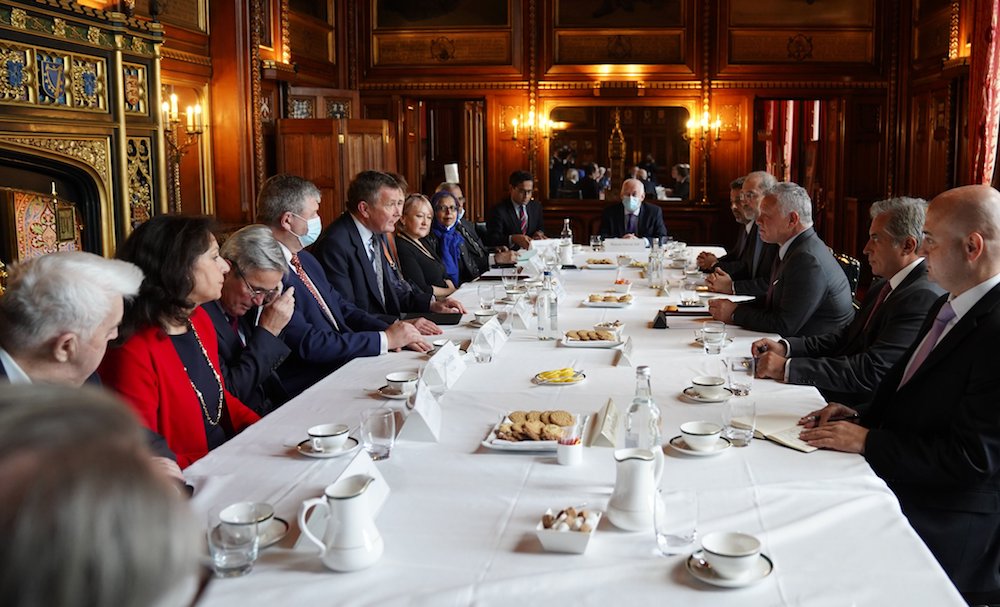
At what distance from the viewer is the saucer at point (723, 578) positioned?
1717 mm

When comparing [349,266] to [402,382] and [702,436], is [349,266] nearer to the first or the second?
[402,382]

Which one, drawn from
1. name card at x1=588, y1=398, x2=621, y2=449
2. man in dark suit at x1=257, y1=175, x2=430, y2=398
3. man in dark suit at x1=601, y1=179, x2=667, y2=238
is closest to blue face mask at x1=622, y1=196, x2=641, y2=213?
man in dark suit at x1=601, y1=179, x2=667, y2=238

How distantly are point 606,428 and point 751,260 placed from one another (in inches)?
188

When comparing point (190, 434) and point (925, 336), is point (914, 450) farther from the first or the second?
point (190, 434)

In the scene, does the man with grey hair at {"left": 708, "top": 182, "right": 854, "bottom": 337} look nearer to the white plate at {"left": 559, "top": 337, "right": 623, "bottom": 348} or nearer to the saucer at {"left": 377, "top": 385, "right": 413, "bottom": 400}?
the white plate at {"left": 559, "top": 337, "right": 623, "bottom": 348}

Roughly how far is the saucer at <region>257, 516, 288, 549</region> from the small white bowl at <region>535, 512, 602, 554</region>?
529 millimetres

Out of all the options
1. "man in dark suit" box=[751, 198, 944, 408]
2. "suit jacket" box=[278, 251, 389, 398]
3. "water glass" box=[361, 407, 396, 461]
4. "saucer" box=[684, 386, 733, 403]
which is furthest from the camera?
"suit jacket" box=[278, 251, 389, 398]

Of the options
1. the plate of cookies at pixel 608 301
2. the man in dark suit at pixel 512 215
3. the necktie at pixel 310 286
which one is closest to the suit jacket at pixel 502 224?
the man in dark suit at pixel 512 215

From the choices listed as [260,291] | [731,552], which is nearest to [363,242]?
[260,291]

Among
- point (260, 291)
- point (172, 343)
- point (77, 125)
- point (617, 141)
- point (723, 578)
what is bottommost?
point (723, 578)

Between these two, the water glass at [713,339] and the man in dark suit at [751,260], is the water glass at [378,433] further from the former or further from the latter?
the man in dark suit at [751,260]

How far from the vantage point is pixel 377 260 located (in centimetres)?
557

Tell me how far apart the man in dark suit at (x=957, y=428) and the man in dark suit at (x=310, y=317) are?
1868mm

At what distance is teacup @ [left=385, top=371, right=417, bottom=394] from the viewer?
315 cm
